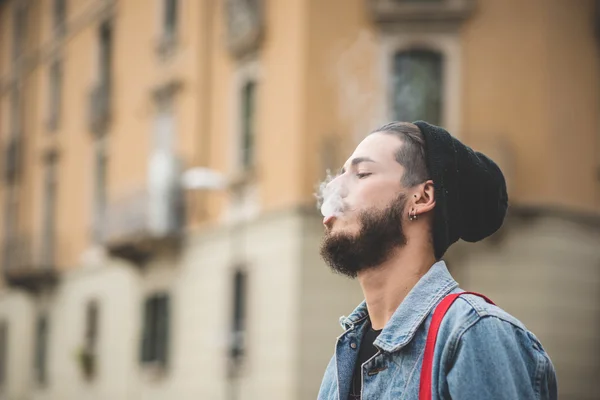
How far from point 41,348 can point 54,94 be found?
7039 millimetres

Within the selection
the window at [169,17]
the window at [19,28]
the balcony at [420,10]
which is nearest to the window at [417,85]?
the balcony at [420,10]

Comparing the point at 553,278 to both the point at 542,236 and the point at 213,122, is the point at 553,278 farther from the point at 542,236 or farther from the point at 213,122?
the point at 213,122

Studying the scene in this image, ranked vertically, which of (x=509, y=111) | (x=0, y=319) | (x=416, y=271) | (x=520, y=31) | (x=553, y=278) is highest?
(x=520, y=31)

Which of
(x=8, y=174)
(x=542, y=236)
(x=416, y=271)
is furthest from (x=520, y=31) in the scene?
(x=8, y=174)

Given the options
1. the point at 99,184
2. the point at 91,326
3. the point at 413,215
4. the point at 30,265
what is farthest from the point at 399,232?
the point at 30,265

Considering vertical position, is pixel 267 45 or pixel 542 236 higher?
pixel 267 45

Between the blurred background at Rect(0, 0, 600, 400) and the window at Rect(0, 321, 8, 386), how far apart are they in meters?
10.3

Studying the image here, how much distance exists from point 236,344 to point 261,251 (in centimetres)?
188

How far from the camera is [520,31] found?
20.9 metres

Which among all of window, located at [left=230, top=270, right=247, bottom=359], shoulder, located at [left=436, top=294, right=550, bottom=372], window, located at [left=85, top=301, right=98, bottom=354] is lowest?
window, located at [left=85, top=301, right=98, bottom=354]

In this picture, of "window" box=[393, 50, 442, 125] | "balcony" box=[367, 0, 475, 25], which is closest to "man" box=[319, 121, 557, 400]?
"window" box=[393, 50, 442, 125]

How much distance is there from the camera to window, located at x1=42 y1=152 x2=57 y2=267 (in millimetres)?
34719

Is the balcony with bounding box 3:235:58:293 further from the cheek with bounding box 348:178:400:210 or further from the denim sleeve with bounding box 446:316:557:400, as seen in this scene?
the denim sleeve with bounding box 446:316:557:400

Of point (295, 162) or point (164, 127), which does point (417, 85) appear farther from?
point (164, 127)
